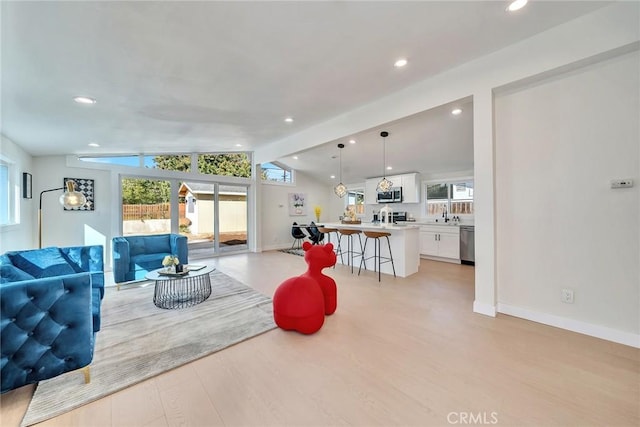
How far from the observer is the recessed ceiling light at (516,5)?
1.92 m

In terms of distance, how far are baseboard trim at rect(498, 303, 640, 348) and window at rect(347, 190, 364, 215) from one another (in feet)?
19.1

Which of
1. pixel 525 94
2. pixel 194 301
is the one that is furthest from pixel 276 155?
pixel 525 94

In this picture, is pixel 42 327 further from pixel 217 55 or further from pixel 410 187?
pixel 410 187

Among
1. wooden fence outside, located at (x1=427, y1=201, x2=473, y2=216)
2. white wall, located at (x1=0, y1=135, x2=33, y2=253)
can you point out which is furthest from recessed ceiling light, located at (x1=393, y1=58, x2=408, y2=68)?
white wall, located at (x1=0, y1=135, x2=33, y2=253)

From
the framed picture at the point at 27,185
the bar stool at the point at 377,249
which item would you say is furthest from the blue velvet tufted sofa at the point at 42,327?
the bar stool at the point at 377,249

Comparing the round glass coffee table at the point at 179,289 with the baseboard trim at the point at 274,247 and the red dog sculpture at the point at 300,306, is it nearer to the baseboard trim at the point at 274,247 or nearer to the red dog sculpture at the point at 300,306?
the red dog sculpture at the point at 300,306

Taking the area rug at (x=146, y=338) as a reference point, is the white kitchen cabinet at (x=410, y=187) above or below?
above

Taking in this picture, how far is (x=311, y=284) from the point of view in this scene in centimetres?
243

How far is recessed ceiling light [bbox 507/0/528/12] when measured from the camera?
192cm

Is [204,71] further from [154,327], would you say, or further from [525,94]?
[525,94]

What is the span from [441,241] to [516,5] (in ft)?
15.1

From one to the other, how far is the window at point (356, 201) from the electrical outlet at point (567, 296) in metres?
6.07

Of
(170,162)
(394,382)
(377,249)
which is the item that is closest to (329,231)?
(377,249)

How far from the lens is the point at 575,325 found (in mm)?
2363
